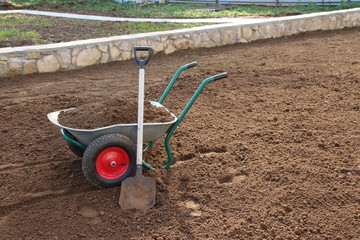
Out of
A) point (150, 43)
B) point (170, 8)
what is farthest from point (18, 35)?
point (170, 8)

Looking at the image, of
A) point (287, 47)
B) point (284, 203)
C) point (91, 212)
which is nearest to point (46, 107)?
point (91, 212)

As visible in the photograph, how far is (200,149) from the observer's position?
13.4 ft

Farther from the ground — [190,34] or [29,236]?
[190,34]

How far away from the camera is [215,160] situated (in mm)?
3852

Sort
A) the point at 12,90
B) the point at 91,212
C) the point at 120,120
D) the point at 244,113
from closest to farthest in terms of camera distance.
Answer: the point at 91,212 → the point at 120,120 → the point at 244,113 → the point at 12,90

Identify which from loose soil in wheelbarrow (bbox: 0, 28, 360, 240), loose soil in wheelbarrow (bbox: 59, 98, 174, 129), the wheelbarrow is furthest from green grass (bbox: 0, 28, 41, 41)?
the wheelbarrow

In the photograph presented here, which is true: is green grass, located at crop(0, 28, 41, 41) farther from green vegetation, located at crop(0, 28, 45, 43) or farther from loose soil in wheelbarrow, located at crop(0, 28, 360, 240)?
loose soil in wheelbarrow, located at crop(0, 28, 360, 240)

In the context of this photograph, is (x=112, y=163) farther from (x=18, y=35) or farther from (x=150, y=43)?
(x=18, y=35)

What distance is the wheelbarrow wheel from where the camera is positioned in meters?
3.14

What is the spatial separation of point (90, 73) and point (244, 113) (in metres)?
2.73

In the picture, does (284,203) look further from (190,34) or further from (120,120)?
(190,34)

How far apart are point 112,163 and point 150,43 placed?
4.29m

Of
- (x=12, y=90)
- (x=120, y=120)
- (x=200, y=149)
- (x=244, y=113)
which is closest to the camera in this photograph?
(x=120, y=120)

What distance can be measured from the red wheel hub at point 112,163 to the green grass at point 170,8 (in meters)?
9.18
